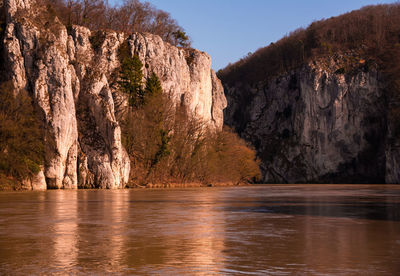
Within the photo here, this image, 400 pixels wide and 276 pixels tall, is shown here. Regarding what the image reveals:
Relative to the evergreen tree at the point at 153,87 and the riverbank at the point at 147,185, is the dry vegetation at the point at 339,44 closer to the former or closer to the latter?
the evergreen tree at the point at 153,87

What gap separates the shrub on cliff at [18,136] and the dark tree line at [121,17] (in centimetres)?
2733

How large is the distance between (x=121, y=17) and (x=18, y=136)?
2030 inches

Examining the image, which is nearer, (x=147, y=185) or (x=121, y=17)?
(x=147, y=185)

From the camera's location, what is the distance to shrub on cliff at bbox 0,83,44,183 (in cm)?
5422

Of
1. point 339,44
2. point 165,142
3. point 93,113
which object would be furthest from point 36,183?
point 339,44

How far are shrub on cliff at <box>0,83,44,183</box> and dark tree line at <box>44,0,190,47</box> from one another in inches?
1076

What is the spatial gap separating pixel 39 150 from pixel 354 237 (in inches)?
1975

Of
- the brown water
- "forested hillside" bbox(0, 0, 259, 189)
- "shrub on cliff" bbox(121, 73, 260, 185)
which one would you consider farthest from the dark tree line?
the brown water

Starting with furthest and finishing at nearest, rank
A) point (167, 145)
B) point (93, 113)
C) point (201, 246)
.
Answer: point (167, 145)
point (93, 113)
point (201, 246)

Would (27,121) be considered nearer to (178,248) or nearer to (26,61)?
(26,61)

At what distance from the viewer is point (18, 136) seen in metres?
55.5

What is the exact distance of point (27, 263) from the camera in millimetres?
9328

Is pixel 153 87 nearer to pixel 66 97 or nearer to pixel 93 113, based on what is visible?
pixel 93 113

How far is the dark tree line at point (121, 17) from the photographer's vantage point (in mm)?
89875
